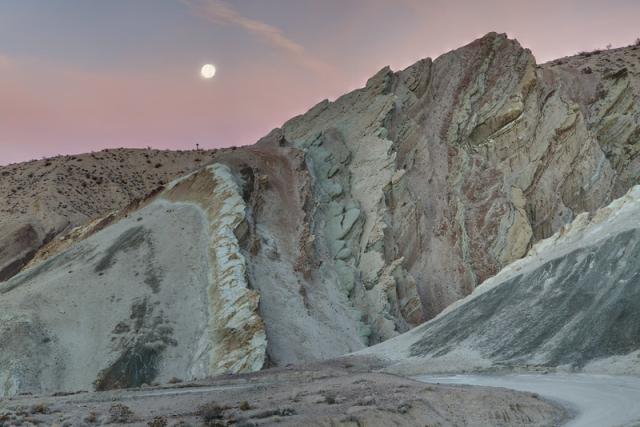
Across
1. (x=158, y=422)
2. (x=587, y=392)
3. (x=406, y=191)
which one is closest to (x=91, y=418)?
(x=158, y=422)

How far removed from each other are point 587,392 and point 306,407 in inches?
377

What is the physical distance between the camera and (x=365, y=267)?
4628 centimetres

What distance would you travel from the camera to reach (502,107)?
52.8 metres

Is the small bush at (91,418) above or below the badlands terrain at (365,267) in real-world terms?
below

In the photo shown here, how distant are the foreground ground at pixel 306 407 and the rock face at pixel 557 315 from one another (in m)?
6.44

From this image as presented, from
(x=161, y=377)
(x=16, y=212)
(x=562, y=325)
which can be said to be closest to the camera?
(x=562, y=325)

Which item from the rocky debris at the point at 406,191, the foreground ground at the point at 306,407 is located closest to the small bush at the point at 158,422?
the foreground ground at the point at 306,407

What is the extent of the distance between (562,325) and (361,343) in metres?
15.4

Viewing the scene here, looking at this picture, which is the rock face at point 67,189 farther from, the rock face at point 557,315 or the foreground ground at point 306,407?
the foreground ground at point 306,407

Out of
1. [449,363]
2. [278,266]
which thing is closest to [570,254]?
[449,363]

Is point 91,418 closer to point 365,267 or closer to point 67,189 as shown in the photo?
point 365,267

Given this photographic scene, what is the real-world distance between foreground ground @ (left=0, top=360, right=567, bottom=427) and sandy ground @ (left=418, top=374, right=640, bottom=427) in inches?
34.4

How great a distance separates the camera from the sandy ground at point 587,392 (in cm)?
1791

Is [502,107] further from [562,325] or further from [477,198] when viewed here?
[562,325]
